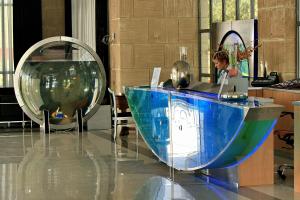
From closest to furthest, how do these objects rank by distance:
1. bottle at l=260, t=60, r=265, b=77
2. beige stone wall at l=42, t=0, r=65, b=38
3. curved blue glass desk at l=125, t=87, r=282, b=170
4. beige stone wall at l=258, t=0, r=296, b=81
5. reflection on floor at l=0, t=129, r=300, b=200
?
curved blue glass desk at l=125, t=87, r=282, b=170, reflection on floor at l=0, t=129, r=300, b=200, beige stone wall at l=258, t=0, r=296, b=81, bottle at l=260, t=60, r=265, b=77, beige stone wall at l=42, t=0, r=65, b=38

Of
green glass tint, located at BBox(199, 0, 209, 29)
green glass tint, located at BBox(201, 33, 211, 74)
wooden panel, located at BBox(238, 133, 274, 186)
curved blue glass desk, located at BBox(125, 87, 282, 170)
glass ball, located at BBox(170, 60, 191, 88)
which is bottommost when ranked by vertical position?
wooden panel, located at BBox(238, 133, 274, 186)

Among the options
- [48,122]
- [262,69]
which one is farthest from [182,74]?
[48,122]

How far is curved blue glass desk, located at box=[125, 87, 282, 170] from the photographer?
7.61 m

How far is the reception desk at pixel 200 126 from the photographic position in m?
7.61

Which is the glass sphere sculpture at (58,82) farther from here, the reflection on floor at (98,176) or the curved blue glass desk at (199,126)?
the curved blue glass desk at (199,126)

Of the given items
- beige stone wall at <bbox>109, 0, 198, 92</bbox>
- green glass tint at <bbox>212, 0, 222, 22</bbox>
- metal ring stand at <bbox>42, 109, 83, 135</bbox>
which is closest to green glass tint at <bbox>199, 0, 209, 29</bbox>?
beige stone wall at <bbox>109, 0, 198, 92</bbox>

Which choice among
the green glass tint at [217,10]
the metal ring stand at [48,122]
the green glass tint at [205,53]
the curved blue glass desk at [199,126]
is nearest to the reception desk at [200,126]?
the curved blue glass desk at [199,126]

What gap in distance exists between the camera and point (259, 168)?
8.62m

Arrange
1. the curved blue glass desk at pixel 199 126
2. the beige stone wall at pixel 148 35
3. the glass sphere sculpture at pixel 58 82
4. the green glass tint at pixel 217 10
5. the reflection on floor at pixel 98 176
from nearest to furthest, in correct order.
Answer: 1. the curved blue glass desk at pixel 199 126
2. the reflection on floor at pixel 98 176
3. the green glass tint at pixel 217 10
4. the glass sphere sculpture at pixel 58 82
5. the beige stone wall at pixel 148 35

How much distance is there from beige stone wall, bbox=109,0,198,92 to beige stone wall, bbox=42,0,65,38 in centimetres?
247

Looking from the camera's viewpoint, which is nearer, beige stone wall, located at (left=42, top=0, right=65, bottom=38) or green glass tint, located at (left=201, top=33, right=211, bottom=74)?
green glass tint, located at (left=201, top=33, right=211, bottom=74)

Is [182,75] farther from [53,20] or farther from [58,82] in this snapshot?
[53,20]

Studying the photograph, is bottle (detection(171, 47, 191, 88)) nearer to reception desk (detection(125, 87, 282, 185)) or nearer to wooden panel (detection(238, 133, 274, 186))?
reception desk (detection(125, 87, 282, 185))

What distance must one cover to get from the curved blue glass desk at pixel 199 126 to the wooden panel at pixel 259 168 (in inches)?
10.6
